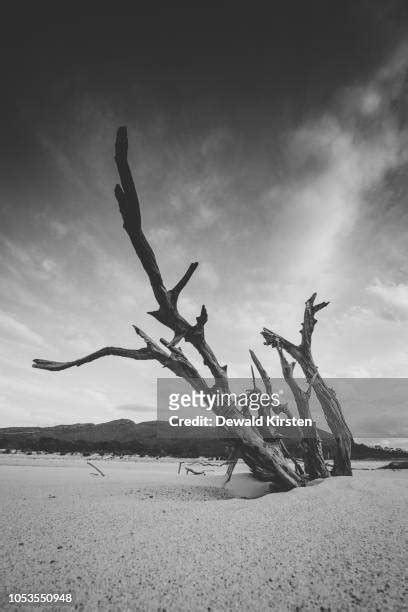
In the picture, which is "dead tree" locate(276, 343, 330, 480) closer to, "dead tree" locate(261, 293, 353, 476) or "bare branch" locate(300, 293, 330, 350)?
"dead tree" locate(261, 293, 353, 476)

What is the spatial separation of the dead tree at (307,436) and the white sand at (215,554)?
2.73 metres

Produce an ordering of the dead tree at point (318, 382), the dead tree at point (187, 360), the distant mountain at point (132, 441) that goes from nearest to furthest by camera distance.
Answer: the dead tree at point (187, 360) → the dead tree at point (318, 382) → the distant mountain at point (132, 441)

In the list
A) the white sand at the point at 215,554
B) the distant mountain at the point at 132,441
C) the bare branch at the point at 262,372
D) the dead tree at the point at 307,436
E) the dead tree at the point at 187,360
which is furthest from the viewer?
the distant mountain at the point at 132,441

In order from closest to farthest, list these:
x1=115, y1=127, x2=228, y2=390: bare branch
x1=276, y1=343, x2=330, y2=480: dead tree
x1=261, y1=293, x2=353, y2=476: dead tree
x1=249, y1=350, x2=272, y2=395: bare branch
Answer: x1=115, y1=127, x2=228, y2=390: bare branch → x1=276, y1=343, x2=330, y2=480: dead tree → x1=261, y1=293, x2=353, y2=476: dead tree → x1=249, y1=350, x2=272, y2=395: bare branch

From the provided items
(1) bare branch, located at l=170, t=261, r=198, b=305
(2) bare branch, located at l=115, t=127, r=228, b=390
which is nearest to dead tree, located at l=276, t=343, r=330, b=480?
(2) bare branch, located at l=115, t=127, r=228, b=390

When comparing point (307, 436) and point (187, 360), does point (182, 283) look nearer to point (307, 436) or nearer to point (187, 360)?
point (187, 360)

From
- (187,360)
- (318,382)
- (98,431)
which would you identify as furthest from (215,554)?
(98,431)

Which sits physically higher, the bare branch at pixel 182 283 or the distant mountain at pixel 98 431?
the bare branch at pixel 182 283

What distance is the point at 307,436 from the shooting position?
657cm

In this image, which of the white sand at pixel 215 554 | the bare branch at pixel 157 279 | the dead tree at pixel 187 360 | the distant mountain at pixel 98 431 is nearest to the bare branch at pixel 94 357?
the dead tree at pixel 187 360

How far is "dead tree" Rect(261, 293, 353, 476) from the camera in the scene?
6.63 metres

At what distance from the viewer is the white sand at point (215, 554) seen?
67.4 inches

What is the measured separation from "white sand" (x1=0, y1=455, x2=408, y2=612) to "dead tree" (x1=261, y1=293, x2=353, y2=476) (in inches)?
120

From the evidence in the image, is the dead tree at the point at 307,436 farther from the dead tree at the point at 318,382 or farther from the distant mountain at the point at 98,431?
the distant mountain at the point at 98,431
